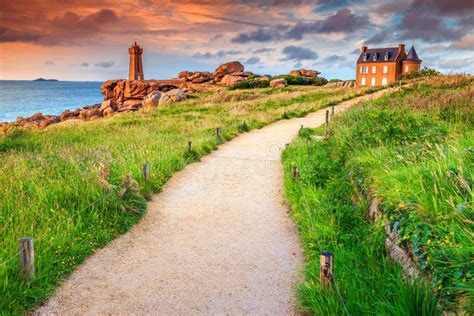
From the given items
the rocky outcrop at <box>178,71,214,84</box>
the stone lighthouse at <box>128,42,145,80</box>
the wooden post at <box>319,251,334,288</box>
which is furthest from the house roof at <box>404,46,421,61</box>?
the stone lighthouse at <box>128,42,145,80</box>

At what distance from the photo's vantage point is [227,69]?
284 ft

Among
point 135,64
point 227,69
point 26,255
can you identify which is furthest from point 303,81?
point 26,255

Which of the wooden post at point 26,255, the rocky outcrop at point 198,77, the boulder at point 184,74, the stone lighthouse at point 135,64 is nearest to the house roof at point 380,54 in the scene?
the rocky outcrop at point 198,77

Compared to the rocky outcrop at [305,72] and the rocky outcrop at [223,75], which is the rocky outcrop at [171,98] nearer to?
the rocky outcrop at [223,75]

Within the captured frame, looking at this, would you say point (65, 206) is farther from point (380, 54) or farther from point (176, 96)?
point (380, 54)

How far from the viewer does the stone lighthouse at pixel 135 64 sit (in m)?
108

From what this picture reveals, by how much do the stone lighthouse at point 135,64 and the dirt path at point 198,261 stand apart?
104m

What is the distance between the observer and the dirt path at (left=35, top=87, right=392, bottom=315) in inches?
201

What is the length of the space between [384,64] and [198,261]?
63779mm

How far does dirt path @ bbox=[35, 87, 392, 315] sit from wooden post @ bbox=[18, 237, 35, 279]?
48 centimetres

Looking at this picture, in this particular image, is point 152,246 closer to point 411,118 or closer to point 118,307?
point 118,307

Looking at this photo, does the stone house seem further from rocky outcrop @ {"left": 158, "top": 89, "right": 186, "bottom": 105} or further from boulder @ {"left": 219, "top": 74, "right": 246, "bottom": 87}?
rocky outcrop @ {"left": 158, "top": 89, "right": 186, "bottom": 105}

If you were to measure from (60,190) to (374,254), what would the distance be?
583 cm

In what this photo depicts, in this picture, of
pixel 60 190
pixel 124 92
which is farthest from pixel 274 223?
pixel 124 92
